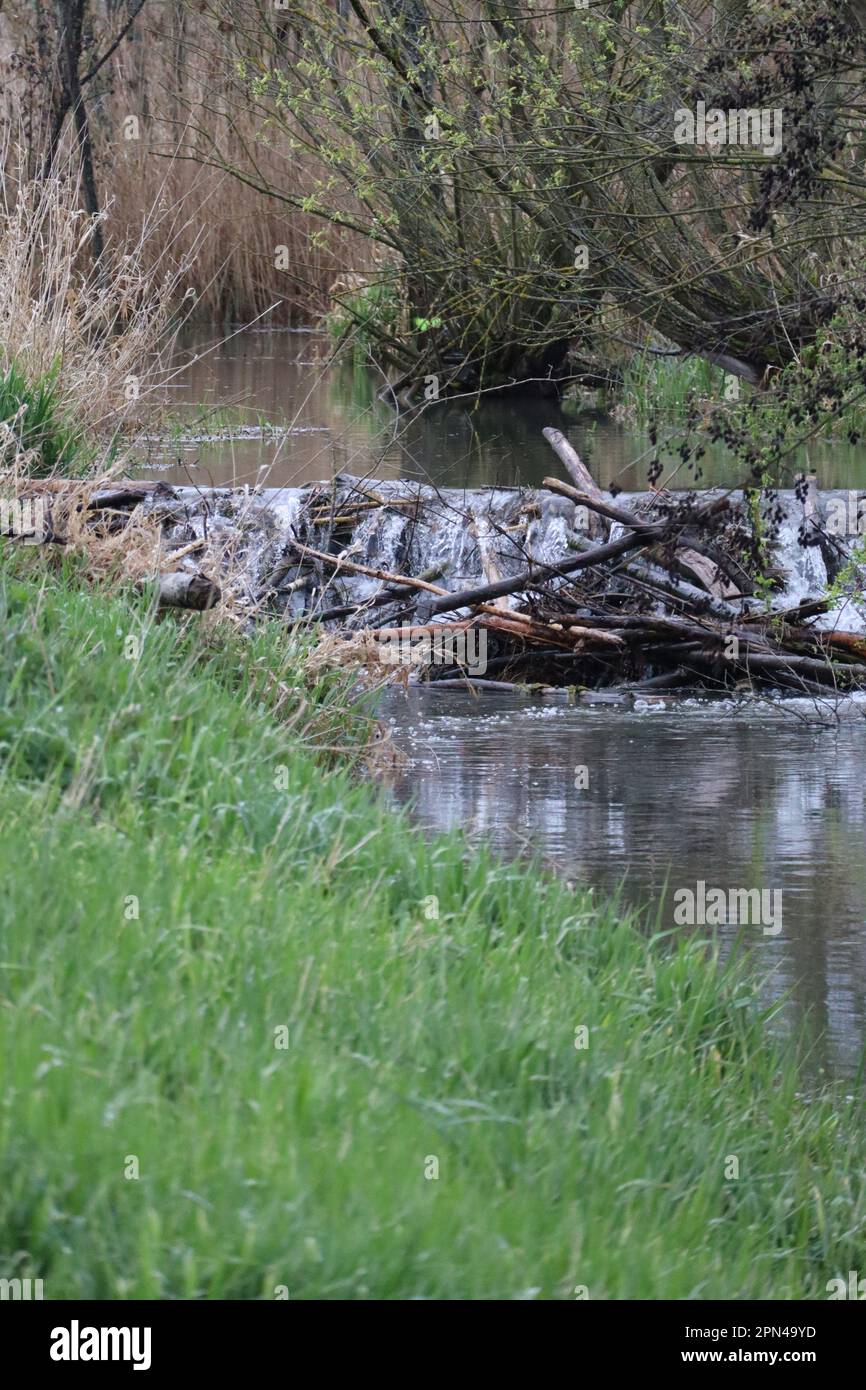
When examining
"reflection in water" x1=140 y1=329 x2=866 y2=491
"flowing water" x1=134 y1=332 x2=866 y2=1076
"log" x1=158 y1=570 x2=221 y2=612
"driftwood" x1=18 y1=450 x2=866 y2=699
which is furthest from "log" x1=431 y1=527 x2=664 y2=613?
"log" x1=158 y1=570 x2=221 y2=612

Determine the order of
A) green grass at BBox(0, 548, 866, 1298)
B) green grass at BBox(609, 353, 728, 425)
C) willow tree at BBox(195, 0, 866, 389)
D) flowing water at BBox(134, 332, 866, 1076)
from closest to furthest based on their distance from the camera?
green grass at BBox(0, 548, 866, 1298) → flowing water at BBox(134, 332, 866, 1076) → willow tree at BBox(195, 0, 866, 389) → green grass at BBox(609, 353, 728, 425)

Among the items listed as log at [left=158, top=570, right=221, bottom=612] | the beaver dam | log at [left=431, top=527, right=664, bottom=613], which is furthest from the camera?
log at [left=431, top=527, right=664, bottom=613]

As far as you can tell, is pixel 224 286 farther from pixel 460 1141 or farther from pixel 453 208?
pixel 460 1141

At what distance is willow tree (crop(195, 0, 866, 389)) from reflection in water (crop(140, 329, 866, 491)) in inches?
35.3

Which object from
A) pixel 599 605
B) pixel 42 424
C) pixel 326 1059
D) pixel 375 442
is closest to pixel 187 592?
pixel 42 424

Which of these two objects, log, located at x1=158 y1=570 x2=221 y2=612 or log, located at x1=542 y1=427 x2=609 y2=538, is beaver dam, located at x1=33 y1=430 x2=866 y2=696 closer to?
log, located at x1=542 y1=427 x2=609 y2=538

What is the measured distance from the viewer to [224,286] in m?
22.5

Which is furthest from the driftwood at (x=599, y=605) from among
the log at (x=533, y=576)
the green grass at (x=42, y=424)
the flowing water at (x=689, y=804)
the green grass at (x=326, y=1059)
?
the green grass at (x=326, y=1059)

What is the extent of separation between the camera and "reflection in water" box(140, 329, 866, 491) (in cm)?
1366

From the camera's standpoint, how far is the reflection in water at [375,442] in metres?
13.7

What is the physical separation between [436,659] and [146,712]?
191 inches

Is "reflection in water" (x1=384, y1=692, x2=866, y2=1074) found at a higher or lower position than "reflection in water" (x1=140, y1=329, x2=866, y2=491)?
lower
